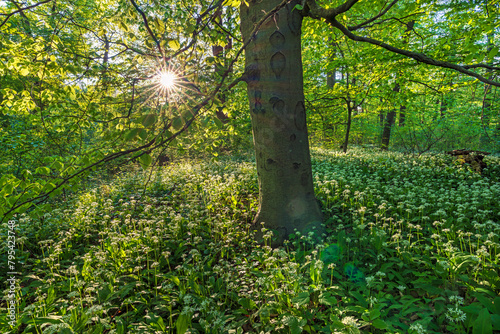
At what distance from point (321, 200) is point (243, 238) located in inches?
74.6

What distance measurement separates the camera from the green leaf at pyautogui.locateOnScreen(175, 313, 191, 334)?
2.00 m

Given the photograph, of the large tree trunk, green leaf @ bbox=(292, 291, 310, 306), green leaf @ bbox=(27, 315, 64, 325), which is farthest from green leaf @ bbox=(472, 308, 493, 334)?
green leaf @ bbox=(27, 315, 64, 325)

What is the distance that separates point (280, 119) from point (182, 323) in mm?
2584

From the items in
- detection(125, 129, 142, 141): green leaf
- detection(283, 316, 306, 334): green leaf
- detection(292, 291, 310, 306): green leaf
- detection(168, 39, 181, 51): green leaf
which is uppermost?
detection(168, 39, 181, 51): green leaf

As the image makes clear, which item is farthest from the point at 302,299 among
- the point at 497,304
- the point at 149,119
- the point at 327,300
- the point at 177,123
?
the point at 149,119

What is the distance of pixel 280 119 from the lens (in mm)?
3209

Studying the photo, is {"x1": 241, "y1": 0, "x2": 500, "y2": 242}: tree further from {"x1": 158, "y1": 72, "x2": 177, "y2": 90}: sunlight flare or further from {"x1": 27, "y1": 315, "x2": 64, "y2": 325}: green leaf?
{"x1": 27, "y1": 315, "x2": 64, "y2": 325}: green leaf

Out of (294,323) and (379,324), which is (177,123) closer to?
(294,323)

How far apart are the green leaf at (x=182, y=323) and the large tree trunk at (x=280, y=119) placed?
64.3 inches

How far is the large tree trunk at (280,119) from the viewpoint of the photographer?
3172mm

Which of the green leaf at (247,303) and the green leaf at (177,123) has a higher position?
the green leaf at (177,123)

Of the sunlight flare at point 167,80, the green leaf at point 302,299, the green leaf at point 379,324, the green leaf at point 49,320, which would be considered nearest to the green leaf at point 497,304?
the green leaf at point 379,324

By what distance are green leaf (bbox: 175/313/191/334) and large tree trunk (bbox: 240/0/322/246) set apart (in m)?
1.63

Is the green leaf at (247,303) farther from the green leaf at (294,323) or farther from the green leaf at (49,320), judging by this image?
the green leaf at (49,320)
